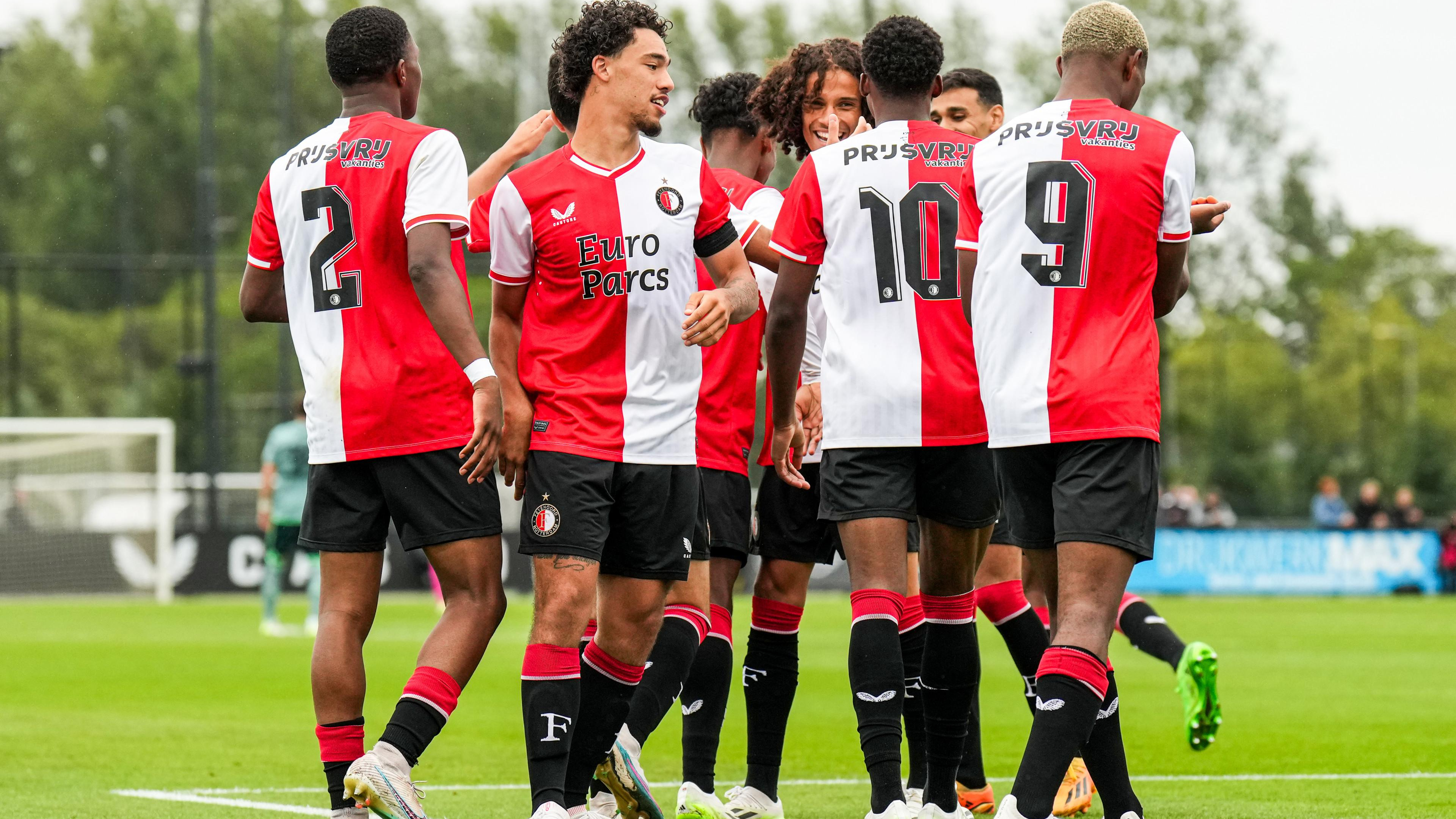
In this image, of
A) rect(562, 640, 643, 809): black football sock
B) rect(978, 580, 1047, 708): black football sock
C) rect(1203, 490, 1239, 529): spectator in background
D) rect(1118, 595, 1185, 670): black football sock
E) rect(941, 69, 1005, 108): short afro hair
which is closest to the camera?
rect(562, 640, 643, 809): black football sock

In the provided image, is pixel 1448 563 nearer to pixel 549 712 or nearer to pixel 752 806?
pixel 752 806

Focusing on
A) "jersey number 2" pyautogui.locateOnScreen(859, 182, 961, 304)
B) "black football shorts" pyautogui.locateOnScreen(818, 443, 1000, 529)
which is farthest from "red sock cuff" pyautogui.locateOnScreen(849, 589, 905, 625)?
"jersey number 2" pyautogui.locateOnScreen(859, 182, 961, 304)

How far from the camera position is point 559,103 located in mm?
5938

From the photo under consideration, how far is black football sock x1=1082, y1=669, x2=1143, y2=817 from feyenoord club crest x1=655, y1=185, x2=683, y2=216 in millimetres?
1936

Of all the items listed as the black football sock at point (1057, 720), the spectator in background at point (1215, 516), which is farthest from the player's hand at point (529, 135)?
the spectator in background at point (1215, 516)

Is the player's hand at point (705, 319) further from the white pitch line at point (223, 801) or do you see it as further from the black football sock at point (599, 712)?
the white pitch line at point (223, 801)

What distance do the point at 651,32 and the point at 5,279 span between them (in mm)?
36402

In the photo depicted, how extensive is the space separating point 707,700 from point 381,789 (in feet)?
6.21

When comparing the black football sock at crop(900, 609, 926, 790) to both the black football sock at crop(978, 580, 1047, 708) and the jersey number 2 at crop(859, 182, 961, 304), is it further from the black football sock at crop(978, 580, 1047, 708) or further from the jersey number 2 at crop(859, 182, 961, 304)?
the jersey number 2 at crop(859, 182, 961, 304)

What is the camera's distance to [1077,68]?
5227mm

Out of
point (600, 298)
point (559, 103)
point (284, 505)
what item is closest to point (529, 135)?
point (559, 103)

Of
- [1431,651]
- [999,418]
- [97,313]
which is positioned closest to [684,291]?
[999,418]

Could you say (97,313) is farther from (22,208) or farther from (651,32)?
(651,32)

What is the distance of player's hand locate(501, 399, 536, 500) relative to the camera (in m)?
5.25
